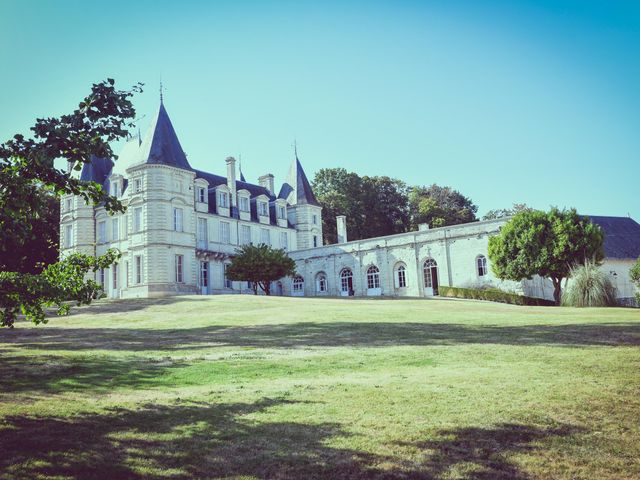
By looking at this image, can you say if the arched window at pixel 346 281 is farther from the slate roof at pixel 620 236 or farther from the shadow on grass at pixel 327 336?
the shadow on grass at pixel 327 336

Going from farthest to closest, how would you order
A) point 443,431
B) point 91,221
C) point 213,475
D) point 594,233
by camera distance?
point 91,221
point 594,233
point 443,431
point 213,475

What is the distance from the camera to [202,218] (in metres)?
39.0

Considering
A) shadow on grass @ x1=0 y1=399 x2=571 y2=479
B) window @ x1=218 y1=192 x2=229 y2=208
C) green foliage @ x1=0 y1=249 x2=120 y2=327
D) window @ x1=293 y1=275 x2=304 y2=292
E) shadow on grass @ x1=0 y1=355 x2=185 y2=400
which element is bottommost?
shadow on grass @ x1=0 y1=399 x2=571 y2=479

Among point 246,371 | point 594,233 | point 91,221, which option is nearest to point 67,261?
point 246,371

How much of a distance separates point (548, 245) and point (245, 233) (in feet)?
75.4

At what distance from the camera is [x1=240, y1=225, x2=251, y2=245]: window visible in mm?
42469

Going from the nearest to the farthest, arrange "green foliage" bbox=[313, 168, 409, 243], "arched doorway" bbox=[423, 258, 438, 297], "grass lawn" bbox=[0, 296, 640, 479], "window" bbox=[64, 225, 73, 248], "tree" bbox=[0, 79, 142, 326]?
→ "grass lawn" bbox=[0, 296, 640, 479], "tree" bbox=[0, 79, 142, 326], "arched doorway" bbox=[423, 258, 438, 297], "window" bbox=[64, 225, 73, 248], "green foliage" bbox=[313, 168, 409, 243]

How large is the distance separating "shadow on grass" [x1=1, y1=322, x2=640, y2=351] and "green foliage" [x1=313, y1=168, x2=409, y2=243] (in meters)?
41.9

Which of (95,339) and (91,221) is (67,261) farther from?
(91,221)

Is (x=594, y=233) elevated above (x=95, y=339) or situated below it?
above

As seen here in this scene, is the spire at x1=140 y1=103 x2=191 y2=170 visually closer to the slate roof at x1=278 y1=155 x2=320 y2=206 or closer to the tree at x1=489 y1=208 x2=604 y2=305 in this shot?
the slate roof at x1=278 y1=155 x2=320 y2=206

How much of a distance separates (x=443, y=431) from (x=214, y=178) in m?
40.2

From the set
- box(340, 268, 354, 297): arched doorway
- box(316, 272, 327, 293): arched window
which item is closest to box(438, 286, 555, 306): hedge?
box(340, 268, 354, 297): arched doorway

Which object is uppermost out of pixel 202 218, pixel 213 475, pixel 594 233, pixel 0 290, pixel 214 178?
pixel 214 178
